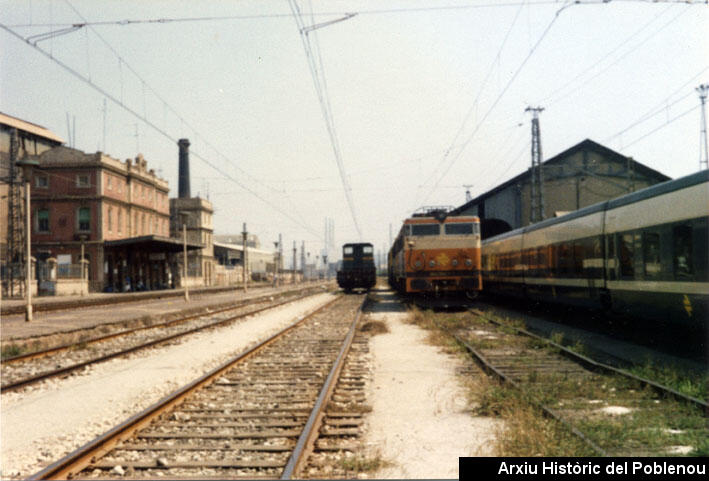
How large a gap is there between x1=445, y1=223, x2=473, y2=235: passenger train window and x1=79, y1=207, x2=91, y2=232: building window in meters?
38.6

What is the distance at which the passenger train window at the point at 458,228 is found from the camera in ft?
67.3

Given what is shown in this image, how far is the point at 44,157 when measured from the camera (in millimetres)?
52062

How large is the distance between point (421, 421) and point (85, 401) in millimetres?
4431

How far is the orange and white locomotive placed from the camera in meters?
19.9

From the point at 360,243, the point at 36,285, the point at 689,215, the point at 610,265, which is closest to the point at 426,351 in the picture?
the point at 610,265

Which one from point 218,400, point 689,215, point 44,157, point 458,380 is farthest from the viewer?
point 44,157

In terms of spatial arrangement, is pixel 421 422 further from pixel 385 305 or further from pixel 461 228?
pixel 385 305

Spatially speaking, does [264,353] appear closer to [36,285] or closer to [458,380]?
[458,380]

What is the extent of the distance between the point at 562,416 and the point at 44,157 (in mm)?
55287

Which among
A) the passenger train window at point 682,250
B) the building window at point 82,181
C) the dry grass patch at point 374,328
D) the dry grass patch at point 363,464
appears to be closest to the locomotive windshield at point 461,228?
the dry grass patch at point 374,328

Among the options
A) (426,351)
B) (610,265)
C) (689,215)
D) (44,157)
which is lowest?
(426,351)

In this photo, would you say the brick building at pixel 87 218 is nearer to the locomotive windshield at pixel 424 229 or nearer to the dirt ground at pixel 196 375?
the locomotive windshield at pixel 424 229

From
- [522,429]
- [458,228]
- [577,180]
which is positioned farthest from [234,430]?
[577,180]

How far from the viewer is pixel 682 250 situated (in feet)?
30.9
